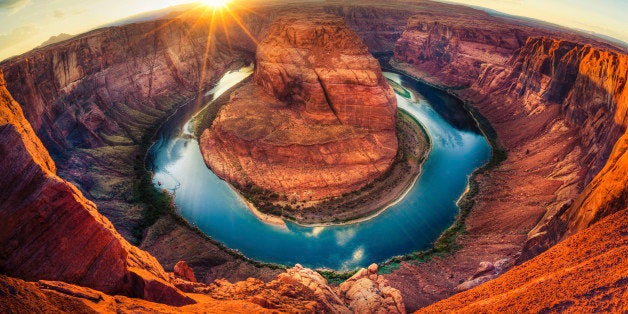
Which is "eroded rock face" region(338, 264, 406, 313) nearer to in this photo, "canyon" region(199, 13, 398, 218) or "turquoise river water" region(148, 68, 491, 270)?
"turquoise river water" region(148, 68, 491, 270)

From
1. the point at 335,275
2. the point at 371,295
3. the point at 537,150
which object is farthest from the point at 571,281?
the point at 537,150

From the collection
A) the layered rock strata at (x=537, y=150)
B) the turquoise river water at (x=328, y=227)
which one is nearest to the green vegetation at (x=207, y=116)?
the turquoise river water at (x=328, y=227)

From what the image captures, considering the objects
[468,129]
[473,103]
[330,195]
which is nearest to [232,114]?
[330,195]

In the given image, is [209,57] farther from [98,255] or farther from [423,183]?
[98,255]

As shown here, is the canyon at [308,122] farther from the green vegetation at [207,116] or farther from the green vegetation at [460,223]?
the green vegetation at [460,223]

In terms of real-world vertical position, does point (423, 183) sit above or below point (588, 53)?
below

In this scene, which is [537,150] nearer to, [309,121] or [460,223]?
[460,223]

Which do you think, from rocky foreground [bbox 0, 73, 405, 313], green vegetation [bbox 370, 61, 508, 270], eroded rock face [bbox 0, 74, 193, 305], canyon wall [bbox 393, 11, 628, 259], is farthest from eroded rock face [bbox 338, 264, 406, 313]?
eroded rock face [bbox 0, 74, 193, 305]
